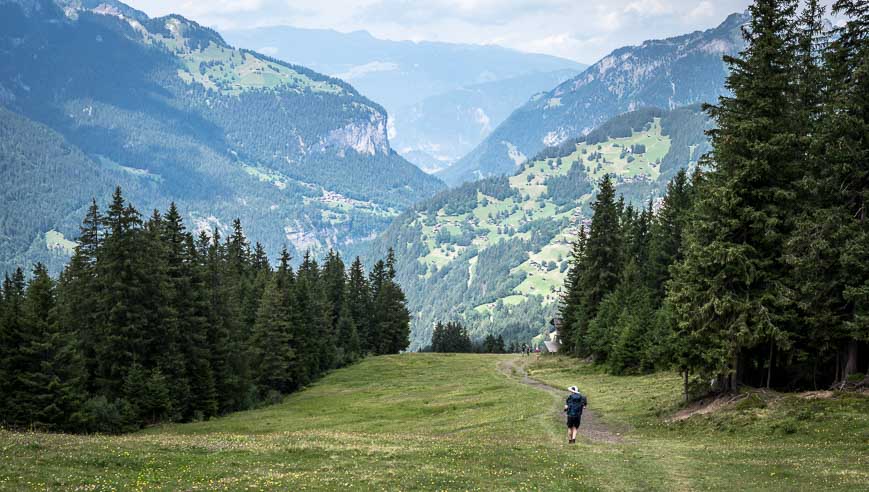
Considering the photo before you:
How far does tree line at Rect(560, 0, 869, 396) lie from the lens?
3859 centimetres

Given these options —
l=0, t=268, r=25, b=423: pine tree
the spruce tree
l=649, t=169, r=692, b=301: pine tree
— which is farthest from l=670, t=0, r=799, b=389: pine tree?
the spruce tree

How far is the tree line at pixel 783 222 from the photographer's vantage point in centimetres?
3859

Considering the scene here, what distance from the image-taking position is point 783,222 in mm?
40719

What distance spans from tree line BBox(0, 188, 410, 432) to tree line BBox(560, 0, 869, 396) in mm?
41113

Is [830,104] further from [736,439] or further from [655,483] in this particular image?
[655,483]

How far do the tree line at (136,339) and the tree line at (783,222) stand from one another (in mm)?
41113

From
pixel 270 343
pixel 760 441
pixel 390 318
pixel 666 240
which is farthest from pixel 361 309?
pixel 760 441

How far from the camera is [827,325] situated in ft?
129

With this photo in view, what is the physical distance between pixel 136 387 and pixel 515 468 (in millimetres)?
39810

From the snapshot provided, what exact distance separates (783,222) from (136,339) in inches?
1914

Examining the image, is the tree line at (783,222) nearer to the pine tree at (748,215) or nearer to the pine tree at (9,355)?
the pine tree at (748,215)

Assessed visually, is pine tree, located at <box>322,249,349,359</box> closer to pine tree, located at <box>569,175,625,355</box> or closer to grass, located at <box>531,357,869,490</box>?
pine tree, located at <box>569,175,625,355</box>

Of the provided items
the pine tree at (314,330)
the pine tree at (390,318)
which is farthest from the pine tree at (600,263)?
the pine tree at (390,318)

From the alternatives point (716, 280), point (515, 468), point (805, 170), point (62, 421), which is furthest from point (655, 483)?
point (62, 421)
